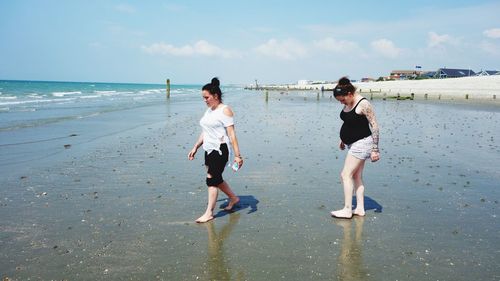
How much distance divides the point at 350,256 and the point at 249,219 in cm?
171

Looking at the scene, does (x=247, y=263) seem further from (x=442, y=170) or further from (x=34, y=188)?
(x=442, y=170)

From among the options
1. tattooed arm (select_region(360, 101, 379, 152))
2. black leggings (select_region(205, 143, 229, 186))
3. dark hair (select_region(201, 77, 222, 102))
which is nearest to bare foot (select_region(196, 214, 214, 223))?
black leggings (select_region(205, 143, 229, 186))

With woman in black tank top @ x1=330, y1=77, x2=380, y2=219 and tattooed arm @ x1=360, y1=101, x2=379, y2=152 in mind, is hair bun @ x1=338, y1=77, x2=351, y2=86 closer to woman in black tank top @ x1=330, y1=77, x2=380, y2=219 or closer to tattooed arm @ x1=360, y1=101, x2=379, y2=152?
woman in black tank top @ x1=330, y1=77, x2=380, y2=219

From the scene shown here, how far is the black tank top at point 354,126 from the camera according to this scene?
5391 mm

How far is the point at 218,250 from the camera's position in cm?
452

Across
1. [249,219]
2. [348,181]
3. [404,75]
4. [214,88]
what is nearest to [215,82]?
[214,88]

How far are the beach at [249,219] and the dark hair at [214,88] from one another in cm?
185

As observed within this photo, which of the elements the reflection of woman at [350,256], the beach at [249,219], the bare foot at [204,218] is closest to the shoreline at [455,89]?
the beach at [249,219]

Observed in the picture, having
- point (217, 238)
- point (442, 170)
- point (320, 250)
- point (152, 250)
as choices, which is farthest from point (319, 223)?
point (442, 170)

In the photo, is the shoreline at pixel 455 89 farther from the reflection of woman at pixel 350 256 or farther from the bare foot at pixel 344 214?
the reflection of woman at pixel 350 256

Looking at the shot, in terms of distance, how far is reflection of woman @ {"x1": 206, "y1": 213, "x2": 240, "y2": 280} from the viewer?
394 centimetres

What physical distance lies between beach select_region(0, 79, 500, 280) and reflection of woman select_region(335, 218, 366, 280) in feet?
0.05

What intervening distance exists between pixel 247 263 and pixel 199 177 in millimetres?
4030

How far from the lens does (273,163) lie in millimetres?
9516
